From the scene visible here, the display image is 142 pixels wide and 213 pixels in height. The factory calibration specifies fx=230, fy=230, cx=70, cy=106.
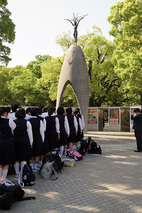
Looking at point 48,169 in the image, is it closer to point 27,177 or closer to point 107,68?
point 27,177

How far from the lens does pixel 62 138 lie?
8328 mm

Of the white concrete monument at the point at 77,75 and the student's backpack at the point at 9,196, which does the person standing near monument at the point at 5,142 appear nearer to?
the student's backpack at the point at 9,196

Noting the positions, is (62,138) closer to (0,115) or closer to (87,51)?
(0,115)

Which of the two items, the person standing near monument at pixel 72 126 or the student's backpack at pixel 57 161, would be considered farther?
the person standing near monument at pixel 72 126

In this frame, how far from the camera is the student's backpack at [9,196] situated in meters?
4.12

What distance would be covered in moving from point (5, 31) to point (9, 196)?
14.5m

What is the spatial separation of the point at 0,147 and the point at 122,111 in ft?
53.9

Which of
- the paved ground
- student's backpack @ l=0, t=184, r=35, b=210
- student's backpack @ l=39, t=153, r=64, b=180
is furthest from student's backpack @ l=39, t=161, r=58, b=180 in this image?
student's backpack @ l=0, t=184, r=35, b=210

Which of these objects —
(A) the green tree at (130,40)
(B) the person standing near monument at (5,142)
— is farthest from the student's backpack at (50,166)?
(A) the green tree at (130,40)

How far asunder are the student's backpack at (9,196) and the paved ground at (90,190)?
124mm

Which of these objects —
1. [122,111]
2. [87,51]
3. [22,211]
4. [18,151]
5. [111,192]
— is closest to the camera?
[22,211]

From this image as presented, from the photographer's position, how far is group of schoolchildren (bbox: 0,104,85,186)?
208 inches

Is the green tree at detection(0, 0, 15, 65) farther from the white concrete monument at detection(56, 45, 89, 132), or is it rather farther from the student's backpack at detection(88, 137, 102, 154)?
the student's backpack at detection(88, 137, 102, 154)

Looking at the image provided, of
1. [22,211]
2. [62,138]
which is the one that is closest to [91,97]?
[62,138]
